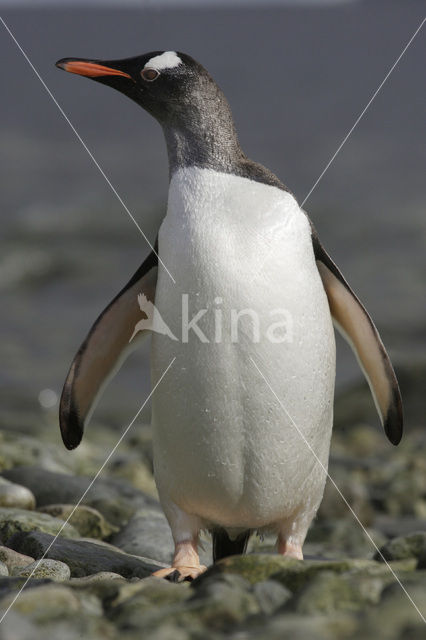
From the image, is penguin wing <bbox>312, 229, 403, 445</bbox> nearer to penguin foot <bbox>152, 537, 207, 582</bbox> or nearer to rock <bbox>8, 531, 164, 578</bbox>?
penguin foot <bbox>152, 537, 207, 582</bbox>

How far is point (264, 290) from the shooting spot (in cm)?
326

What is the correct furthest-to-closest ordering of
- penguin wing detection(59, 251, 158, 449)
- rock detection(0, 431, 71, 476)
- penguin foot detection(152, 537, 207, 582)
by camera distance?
rock detection(0, 431, 71, 476), penguin wing detection(59, 251, 158, 449), penguin foot detection(152, 537, 207, 582)

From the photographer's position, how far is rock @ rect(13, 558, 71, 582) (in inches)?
117

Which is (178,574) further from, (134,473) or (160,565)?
(134,473)

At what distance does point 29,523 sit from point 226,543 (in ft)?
2.60

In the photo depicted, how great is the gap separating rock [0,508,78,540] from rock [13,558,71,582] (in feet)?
2.07

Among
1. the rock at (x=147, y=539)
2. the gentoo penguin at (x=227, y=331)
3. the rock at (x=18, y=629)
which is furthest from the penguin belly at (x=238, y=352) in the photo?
the rock at (x=18, y=629)

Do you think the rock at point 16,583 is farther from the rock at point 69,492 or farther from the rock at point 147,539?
the rock at point 69,492

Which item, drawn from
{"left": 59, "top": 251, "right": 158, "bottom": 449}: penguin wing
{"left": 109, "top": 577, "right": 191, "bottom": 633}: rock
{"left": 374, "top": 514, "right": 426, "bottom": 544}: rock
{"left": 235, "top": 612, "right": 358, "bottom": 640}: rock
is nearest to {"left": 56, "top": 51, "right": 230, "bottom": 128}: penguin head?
{"left": 59, "top": 251, "right": 158, "bottom": 449}: penguin wing

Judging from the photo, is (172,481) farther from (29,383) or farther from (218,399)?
(29,383)

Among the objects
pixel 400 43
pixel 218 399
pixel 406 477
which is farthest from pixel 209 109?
pixel 400 43

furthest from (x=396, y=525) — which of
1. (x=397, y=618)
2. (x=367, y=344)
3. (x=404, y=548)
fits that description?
(x=397, y=618)

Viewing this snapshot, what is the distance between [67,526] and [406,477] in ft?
12.4

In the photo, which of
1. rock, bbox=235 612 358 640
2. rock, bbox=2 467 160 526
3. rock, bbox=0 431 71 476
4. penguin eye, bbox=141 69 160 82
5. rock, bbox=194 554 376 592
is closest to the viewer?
rock, bbox=235 612 358 640
